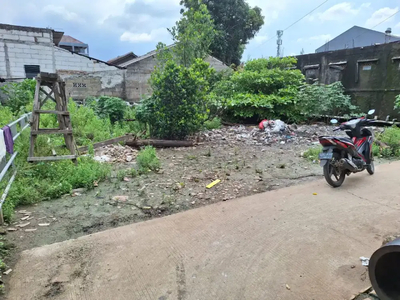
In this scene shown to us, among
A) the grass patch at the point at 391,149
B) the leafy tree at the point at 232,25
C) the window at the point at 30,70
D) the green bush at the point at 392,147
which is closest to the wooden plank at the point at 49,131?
the grass patch at the point at 391,149

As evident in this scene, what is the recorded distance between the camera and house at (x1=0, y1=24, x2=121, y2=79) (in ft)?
42.1

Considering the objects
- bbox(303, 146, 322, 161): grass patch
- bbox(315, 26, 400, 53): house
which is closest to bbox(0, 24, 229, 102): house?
bbox(303, 146, 322, 161): grass patch

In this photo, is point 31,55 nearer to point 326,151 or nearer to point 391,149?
point 326,151

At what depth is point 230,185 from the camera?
440 cm

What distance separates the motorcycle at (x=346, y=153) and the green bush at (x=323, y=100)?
611cm

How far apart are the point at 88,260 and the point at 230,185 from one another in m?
2.54

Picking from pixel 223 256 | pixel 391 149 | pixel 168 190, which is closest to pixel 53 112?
pixel 168 190

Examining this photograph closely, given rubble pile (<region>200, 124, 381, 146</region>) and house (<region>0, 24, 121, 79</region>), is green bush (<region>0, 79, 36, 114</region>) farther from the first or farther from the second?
rubble pile (<region>200, 124, 381, 146</region>)

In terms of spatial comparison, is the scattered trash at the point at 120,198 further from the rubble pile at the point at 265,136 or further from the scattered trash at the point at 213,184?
the rubble pile at the point at 265,136

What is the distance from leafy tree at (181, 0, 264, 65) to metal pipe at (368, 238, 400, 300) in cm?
2028

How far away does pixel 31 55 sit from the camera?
13.4 m

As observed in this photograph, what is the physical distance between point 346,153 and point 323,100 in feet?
22.5

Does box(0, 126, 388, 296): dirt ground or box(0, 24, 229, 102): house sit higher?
box(0, 24, 229, 102): house

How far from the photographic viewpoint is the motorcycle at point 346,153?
167 inches
